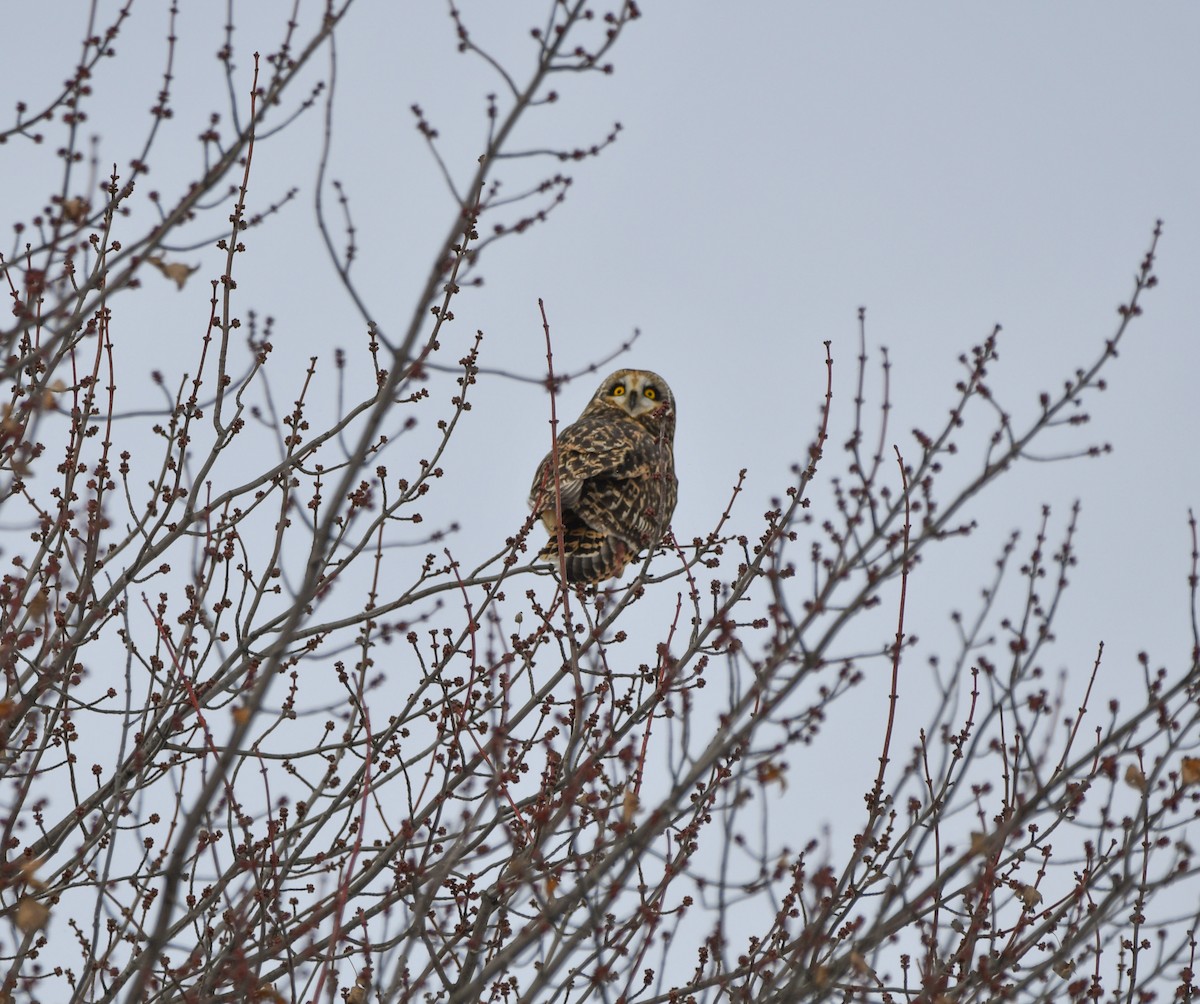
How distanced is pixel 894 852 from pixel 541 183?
2.56 m

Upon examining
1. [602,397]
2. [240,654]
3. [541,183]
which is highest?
[602,397]

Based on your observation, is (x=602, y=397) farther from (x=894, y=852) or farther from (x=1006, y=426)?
(x=1006, y=426)

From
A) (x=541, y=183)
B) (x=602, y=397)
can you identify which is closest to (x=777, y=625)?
(x=541, y=183)

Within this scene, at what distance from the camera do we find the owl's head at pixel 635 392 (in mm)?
10898

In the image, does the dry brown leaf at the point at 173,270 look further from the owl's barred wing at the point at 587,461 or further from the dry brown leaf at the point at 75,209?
the owl's barred wing at the point at 587,461

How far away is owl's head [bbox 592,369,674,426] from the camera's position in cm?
1090

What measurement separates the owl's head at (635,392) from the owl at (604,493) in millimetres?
409

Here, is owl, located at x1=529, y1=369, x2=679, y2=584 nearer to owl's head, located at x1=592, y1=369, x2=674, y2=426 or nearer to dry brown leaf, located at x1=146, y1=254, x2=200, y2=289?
owl's head, located at x1=592, y1=369, x2=674, y2=426

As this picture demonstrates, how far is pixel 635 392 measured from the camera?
36.1 feet

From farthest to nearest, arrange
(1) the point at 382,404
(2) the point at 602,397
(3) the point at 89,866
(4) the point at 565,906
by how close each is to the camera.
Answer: (2) the point at 602,397
(3) the point at 89,866
(4) the point at 565,906
(1) the point at 382,404

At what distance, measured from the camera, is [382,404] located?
2648 millimetres

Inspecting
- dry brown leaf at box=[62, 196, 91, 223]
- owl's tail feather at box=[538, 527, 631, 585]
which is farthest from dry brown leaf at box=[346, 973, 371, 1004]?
owl's tail feather at box=[538, 527, 631, 585]

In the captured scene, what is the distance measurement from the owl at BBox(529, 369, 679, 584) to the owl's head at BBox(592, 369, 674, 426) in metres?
0.41

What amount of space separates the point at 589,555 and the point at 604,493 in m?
0.84
